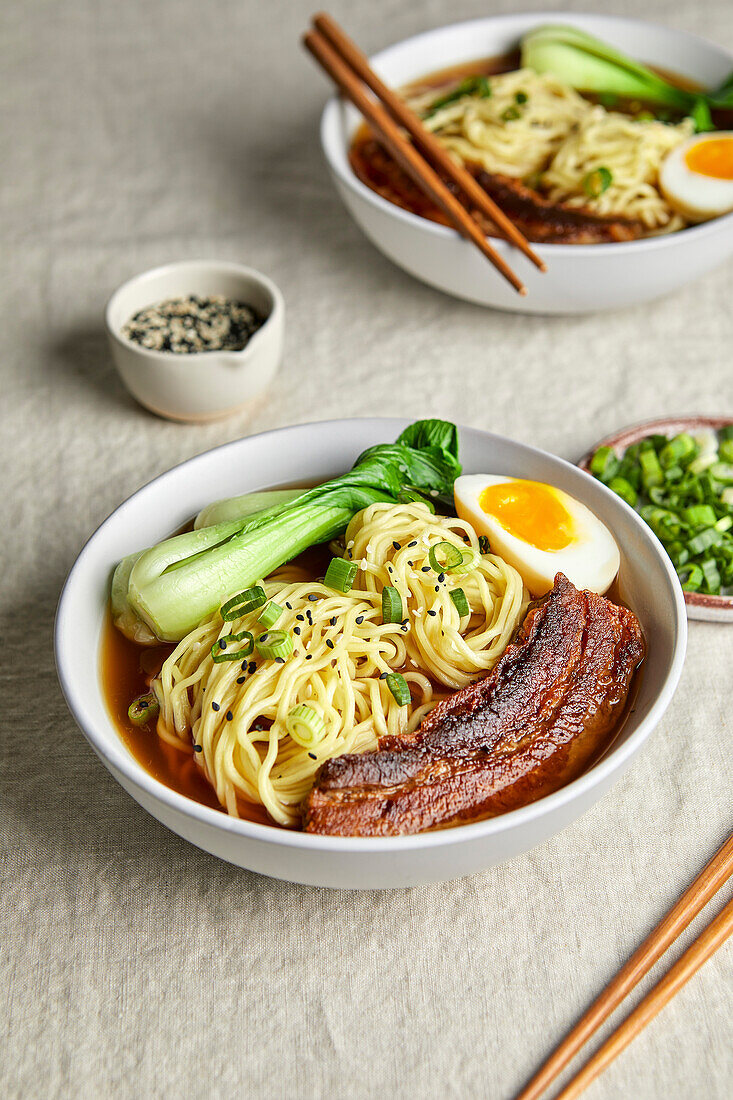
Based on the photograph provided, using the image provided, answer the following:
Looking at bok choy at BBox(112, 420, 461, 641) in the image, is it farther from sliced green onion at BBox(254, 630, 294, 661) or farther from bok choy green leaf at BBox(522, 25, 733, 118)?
bok choy green leaf at BBox(522, 25, 733, 118)

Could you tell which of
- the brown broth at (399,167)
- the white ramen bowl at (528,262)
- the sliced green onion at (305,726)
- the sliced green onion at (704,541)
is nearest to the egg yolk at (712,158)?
the white ramen bowl at (528,262)

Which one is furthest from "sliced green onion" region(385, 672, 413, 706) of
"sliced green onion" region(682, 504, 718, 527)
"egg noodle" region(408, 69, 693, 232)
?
"egg noodle" region(408, 69, 693, 232)

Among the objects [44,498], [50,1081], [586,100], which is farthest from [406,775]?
[586,100]

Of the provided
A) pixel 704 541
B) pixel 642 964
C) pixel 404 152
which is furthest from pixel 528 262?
pixel 642 964

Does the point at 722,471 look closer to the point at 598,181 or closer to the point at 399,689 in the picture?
the point at 598,181

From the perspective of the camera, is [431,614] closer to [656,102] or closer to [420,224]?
[420,224]

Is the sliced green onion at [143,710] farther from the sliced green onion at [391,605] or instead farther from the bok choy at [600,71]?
the bok choy at [600,71]
